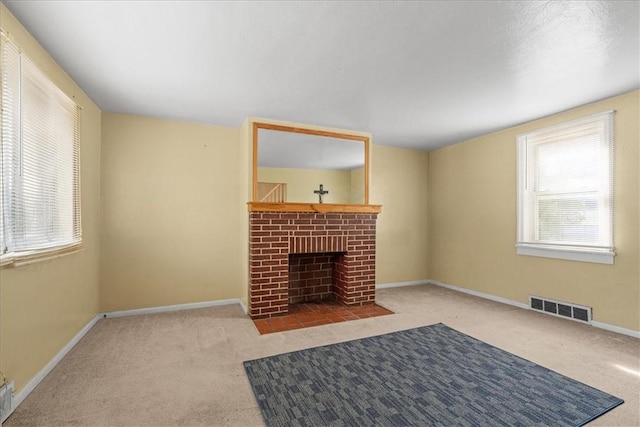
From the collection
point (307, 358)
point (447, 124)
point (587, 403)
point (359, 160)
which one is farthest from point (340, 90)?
point (587, 403)

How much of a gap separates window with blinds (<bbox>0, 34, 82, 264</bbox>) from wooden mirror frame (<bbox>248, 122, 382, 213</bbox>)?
165 centimetres

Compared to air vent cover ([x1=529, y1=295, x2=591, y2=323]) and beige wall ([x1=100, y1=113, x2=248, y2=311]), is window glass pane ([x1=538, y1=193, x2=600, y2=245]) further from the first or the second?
beige wall ([x1=100, y1=113, x2=248, y2=311])

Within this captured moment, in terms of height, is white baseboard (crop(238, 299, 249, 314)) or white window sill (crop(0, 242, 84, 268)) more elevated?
white window sill (crop(0, 242, 84, 268))

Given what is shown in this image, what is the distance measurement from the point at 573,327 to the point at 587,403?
1.58m

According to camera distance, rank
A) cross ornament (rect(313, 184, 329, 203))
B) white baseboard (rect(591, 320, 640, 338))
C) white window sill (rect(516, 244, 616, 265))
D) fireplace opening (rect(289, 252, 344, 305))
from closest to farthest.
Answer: white baseboard (rect(591, 320, 640, 338)) < white window sill (rect(516, 244, 616, 265)) < cross ornament (rect(313, 184, 329, 203)) < fireplace opening (rect(289, 252, 344, 305))

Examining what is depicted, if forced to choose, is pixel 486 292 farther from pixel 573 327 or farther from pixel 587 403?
pixel 587 403

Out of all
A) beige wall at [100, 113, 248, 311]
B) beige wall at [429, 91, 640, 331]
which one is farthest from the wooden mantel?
beige wall at [429, 91, 640, 331]

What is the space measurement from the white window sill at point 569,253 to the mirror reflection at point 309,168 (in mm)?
2125

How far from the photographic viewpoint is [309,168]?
12.9 feet

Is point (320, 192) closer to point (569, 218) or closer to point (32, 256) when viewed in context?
point (32, 256)

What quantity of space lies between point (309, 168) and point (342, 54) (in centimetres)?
183

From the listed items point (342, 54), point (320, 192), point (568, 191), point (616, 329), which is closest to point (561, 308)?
point (616, 329)

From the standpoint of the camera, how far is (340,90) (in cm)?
284

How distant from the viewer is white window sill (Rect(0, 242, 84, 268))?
1.72 metres
